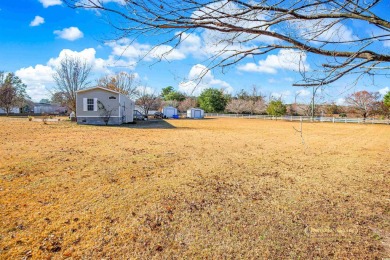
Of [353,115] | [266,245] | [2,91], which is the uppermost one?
[2,91]

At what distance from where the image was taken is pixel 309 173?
5617 mm

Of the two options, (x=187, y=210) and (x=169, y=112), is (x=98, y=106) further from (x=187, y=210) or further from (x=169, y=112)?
(x=169, y=112)

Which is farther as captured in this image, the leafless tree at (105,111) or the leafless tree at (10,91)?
the leafless tree at (10,91)

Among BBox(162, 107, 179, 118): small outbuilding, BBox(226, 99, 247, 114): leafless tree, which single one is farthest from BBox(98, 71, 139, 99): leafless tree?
BBox(226, 99, 247, 114): leafless tree

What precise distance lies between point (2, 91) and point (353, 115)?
2191 inches

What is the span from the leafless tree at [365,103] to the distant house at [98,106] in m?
35.7

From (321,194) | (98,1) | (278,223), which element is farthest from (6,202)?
(321,194)

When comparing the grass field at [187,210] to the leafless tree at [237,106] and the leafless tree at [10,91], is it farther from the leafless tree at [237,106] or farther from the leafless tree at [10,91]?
the leafless tree at [237,106]

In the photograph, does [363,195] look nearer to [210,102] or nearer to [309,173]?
[309,173]

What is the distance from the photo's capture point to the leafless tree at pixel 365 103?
36.1 m

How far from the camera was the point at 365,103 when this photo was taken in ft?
121

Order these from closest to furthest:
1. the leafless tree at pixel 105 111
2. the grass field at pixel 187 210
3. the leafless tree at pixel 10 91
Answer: the grass field at pixel 187 210 → the leafless tree at pixel 105 111 → the leafless tree at pixel 10 91

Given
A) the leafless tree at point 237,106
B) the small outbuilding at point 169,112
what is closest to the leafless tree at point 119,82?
the small outbuilding at point 169,112

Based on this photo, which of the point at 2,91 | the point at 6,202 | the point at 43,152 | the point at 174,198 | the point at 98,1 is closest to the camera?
the point at 98,1
